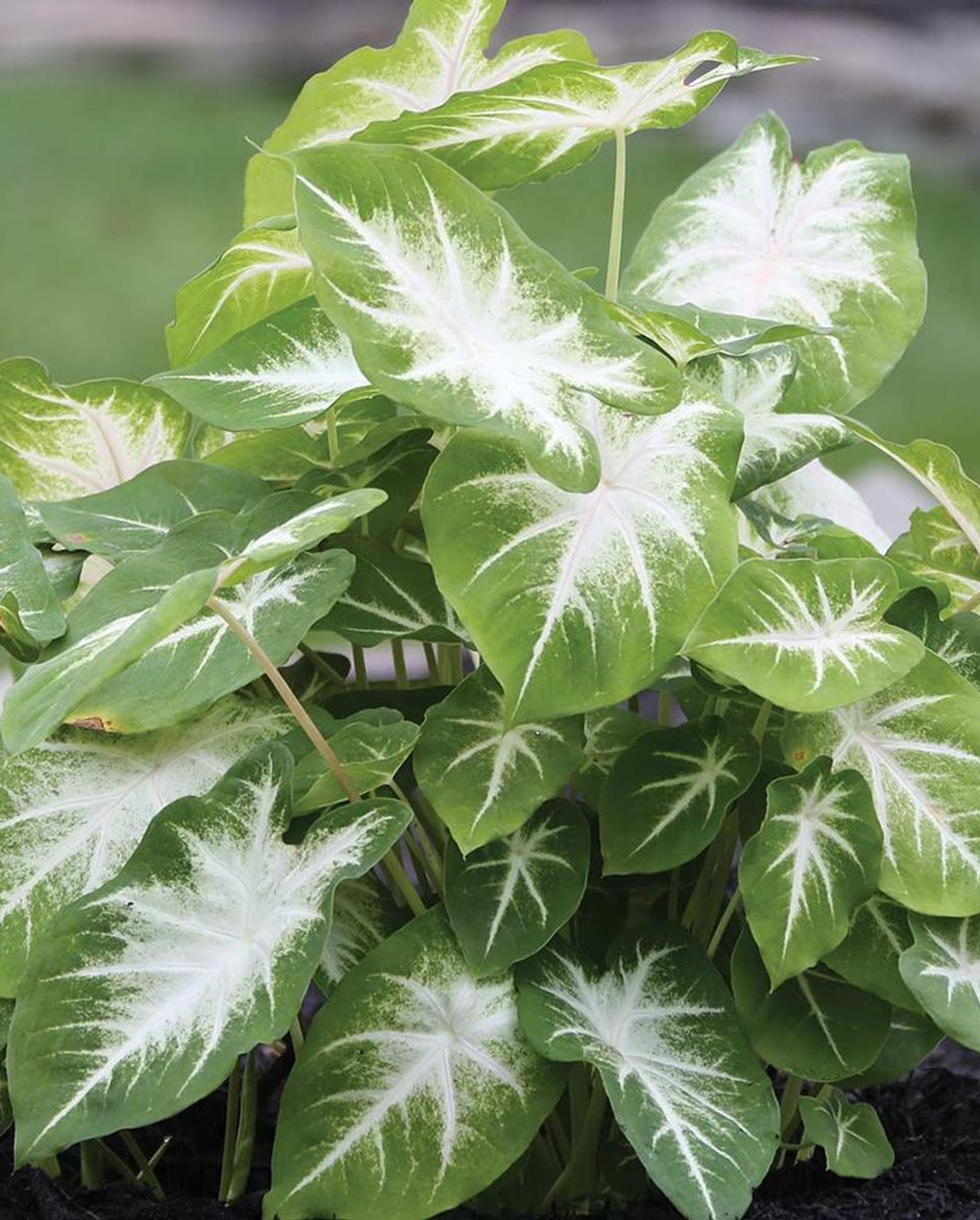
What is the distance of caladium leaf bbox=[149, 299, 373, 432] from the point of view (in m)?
0.83

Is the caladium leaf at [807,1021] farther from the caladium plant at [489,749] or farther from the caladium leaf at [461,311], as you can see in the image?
the caladium leaf at [461,311]

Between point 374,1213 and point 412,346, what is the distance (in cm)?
40

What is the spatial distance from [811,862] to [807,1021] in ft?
0.36

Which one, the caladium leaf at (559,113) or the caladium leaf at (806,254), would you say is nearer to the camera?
the caladium leaf at (559,113)

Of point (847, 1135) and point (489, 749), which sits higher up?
point (489, 749)

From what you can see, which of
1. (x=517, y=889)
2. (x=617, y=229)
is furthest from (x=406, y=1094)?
(x=617, y=229)

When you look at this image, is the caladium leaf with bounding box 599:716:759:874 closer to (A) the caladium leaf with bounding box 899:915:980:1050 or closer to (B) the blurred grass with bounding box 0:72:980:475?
(A) the caladium leaf with bounding box 899:915:980:1050

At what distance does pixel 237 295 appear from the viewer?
3.23 ft

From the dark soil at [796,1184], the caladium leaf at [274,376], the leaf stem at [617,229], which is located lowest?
the dark soil at [796,1184]

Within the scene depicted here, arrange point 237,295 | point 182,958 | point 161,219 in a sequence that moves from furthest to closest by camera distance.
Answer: point 161,219 < point 237,295 < point 182,958

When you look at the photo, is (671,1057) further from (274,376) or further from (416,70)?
(416,70)

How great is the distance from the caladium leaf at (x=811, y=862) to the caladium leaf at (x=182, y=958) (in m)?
0.18

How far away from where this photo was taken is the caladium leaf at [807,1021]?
0.81 metres

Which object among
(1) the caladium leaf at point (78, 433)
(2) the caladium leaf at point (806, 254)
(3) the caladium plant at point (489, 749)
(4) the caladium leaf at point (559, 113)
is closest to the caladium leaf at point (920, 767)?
(3) the caladium plant at point (489, 749)
